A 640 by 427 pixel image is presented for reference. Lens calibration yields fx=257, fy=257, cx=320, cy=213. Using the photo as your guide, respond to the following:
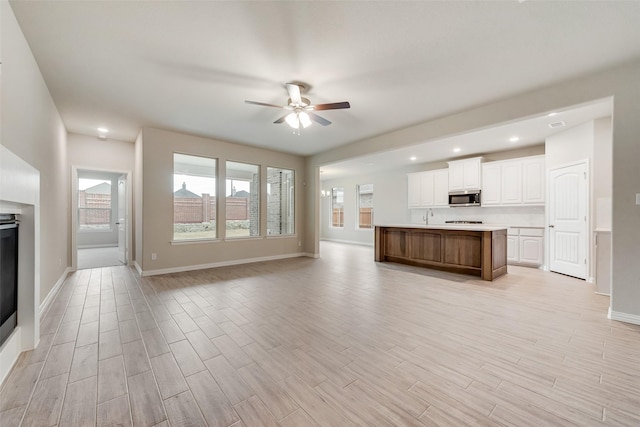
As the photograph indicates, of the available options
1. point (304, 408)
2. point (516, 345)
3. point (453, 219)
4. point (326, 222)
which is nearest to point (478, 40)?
point (516, 345)

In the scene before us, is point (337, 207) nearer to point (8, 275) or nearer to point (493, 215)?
point (493, 215)

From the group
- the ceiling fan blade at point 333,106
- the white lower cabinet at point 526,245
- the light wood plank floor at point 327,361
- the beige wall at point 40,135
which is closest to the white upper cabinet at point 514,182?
the white lower cabinet at point 526,245

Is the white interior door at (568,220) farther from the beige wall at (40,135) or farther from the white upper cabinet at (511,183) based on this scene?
the beige wall at (40,135)

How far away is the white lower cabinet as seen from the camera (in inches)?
225

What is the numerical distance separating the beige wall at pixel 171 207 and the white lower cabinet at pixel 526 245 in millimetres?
5925

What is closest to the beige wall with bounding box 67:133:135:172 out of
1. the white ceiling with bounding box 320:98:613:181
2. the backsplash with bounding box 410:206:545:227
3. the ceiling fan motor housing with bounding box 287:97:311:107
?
the ceiling fan motor housing with bounding box 287:97:311:107

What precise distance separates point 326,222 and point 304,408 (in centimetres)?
987

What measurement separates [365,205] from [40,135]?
8.59 metres

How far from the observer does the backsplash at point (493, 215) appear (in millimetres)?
6066

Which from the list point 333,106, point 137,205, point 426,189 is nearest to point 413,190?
point 426,189

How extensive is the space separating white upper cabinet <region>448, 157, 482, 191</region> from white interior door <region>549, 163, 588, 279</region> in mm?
1495

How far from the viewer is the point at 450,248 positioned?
5145 mm

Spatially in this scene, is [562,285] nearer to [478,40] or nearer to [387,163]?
[478,40]

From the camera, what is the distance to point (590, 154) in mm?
4449
